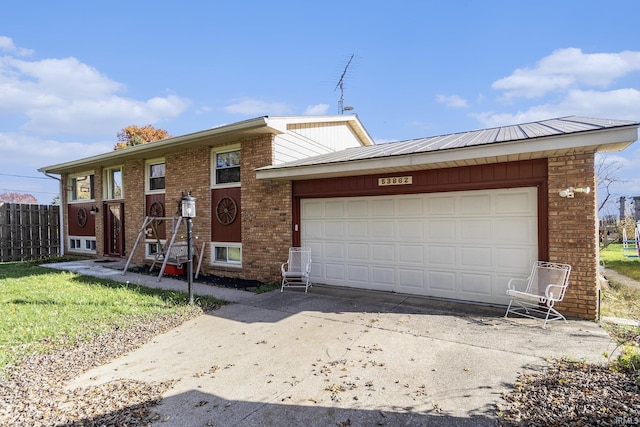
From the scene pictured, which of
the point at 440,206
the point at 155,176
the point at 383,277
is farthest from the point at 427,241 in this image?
the point at 155,176

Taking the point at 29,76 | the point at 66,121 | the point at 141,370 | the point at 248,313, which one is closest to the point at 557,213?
the point at 248,313

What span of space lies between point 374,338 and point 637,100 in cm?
1575

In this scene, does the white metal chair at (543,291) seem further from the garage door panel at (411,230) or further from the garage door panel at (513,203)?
the garage door panel at (411,230)

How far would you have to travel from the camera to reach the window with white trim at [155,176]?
35.9 feet

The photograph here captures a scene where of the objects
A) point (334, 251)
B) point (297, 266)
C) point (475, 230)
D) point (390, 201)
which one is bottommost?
point (297, 266)

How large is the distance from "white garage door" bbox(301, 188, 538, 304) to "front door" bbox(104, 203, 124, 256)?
858cm

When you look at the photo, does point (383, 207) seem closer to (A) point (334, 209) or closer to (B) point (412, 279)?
(A) point (334, 209)

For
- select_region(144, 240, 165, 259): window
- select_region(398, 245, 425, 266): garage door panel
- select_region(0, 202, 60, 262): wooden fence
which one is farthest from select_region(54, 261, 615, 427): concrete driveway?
select_region(0, 202, 60, 262): wooden fence

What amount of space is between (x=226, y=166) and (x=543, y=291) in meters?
7.98

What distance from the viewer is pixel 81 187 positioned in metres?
14.3

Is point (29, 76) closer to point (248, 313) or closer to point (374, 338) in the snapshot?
point (248, 313)

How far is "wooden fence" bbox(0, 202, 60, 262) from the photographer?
14133mm

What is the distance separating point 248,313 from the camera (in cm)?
584

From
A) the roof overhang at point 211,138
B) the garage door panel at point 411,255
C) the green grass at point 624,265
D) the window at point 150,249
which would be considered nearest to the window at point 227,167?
the roof overhang at point 211,138
